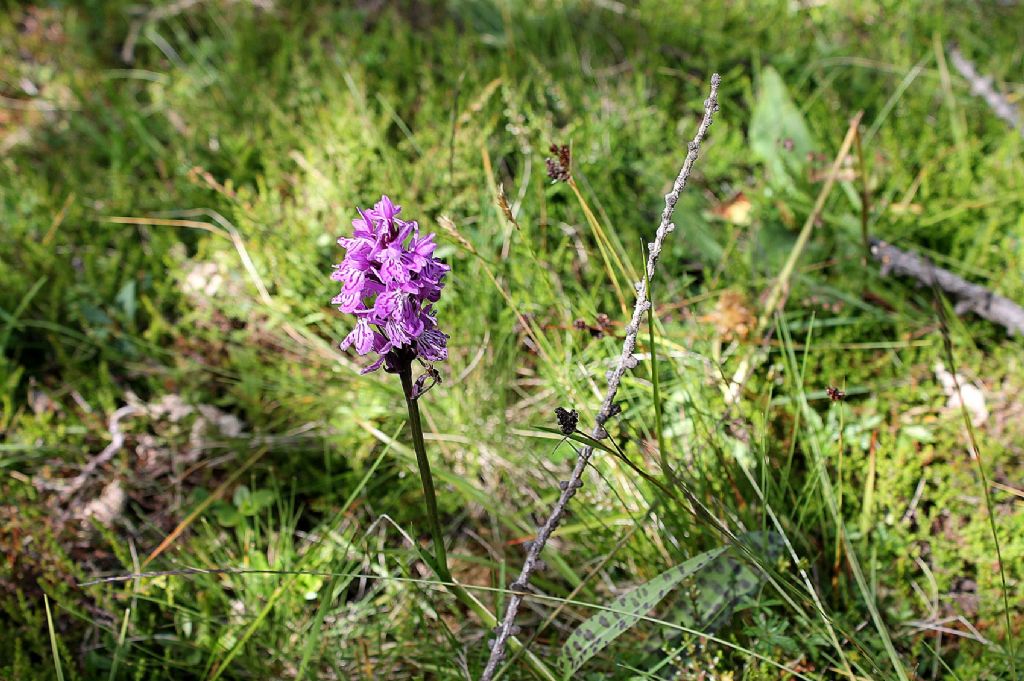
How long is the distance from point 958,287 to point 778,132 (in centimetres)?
94

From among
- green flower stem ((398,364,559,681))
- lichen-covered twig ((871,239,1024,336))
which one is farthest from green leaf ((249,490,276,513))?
lichen-covered twig ((871,239,1024,336))

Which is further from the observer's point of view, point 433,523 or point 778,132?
point 778,132

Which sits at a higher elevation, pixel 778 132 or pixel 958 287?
pixel 778 132

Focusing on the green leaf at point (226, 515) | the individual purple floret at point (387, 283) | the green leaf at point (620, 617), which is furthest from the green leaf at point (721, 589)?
the green leaf at point (226, 515)

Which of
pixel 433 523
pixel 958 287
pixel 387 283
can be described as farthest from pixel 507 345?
pixel 958 287

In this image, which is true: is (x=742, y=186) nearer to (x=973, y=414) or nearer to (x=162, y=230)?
(x=973, y=414)

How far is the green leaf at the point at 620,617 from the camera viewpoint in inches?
63.8

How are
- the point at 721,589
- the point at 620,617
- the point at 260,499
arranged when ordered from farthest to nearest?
the point at 260,499 → the point at 721,589 → the point at 620,617

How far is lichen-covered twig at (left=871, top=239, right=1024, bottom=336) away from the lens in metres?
2.49

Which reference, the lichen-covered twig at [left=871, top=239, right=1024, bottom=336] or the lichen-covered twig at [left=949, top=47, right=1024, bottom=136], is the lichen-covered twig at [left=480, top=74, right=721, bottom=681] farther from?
the lichen-covered twig at [left=949, top=47, right=1024, bottom=136]

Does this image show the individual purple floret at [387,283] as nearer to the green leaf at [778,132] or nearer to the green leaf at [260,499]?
the green leaf at [260,499]

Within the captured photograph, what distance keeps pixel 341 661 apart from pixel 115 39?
3862 mm

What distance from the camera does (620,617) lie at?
170 cm

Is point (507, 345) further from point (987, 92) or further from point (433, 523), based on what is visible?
point (987, 92)
